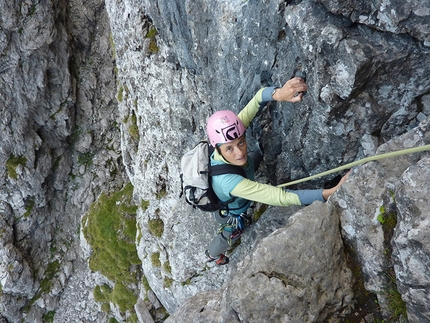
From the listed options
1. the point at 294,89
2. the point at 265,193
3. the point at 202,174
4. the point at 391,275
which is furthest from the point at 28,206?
the point at 391,275

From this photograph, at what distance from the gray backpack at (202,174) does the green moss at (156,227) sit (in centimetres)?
719

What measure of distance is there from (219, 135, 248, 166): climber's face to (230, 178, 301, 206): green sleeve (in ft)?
1.68

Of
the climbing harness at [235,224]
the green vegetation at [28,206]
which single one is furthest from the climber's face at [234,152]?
the green vegetation at [28,206]

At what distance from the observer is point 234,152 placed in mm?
6648

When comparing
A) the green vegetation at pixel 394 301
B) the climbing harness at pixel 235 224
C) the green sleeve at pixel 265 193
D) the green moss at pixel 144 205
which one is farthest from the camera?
the green moss at pixel 144 205

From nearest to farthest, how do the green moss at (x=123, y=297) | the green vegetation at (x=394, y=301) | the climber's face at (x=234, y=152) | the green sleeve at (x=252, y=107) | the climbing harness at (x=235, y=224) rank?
1. the green vegetation at (x=394, y=301)
2. the climber's face at (x=234, y=152)
3. the green sleeve at (x=252, y=107)
4. the climbing harness at (x=235, y=224)
5. the green moss at (x=123, y=297)

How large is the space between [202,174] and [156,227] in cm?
845

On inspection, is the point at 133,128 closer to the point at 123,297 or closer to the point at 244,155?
the point at 244,155

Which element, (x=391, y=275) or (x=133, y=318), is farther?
(x=133, y=318)

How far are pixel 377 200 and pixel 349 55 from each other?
8.16 feet

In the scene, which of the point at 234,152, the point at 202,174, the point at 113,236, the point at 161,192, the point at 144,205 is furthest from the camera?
the point at 113,236

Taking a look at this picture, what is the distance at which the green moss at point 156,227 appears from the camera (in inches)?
569

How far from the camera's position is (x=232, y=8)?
7766mm

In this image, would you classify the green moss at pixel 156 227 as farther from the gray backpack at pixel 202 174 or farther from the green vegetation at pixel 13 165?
the green vegetation at pixel 13 165
